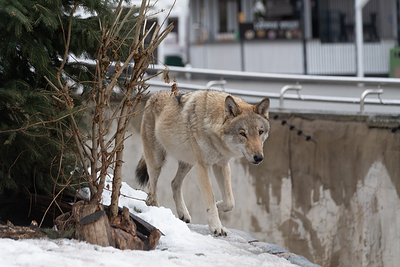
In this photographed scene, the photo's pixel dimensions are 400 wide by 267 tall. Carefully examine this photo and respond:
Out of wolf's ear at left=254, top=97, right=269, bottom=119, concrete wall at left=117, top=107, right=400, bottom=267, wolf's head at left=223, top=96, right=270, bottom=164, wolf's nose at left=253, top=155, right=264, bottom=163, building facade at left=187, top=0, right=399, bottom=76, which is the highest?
building facade at left=187, top=0, right=399, bottom=76

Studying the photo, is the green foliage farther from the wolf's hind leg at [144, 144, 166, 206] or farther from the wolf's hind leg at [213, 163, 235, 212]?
the wolf's hind leg at [213, 163, 235, 212]

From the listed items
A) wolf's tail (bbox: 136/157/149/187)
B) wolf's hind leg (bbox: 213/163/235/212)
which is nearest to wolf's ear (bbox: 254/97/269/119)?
wolf's hind leg (bbox: 213/163/235/212)

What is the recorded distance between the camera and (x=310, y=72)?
49.9ft

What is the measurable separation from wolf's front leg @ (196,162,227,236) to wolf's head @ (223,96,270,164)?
19.3 inches

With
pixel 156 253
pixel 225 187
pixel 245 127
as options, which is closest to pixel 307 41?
pixel 225 187

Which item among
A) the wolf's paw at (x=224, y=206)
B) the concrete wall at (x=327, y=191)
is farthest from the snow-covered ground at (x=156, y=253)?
the concrete wall at (x=327, y=191)

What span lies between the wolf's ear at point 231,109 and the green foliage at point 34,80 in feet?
5.17

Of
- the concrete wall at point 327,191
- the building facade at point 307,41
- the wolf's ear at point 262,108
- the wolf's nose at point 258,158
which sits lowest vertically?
the concrete wall at point 327,191

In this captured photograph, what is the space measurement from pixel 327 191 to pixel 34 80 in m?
5.37

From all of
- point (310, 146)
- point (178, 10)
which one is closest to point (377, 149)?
point (310, 146)

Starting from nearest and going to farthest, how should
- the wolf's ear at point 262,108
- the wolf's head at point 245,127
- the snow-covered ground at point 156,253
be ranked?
the snow-covered ground at point 156,253
the wolf's head at point 245,127
the wolf's ear at point 262,108

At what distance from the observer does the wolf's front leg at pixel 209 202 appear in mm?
4704

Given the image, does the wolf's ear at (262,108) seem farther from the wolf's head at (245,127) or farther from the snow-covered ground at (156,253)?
the snow-covered ground at (156,253)

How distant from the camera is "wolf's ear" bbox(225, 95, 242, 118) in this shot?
4.73m
